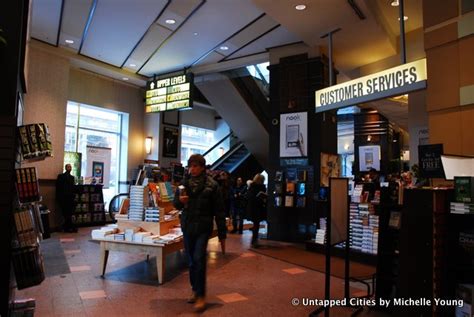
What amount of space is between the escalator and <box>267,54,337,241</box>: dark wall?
2.54 metres

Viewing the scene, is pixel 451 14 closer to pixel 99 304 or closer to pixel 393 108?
pixel 99 304

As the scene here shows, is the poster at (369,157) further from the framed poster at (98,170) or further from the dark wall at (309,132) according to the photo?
the framed poster at (98,170)

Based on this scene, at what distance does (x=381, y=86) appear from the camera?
13.0ft

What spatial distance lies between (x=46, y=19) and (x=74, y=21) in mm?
519

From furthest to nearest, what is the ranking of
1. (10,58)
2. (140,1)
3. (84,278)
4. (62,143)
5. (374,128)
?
(374,128) → (62,143) → (140,1) → (84,278) → (10,58)

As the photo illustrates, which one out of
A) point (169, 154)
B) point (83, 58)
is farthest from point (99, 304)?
point (169, 154)

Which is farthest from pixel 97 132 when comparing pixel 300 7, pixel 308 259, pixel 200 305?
pixel 200 305

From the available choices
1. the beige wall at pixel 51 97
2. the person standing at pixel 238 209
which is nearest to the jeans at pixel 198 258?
the person standing at pixel 238 209

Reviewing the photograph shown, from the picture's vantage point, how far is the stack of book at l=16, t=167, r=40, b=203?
2.29 meters

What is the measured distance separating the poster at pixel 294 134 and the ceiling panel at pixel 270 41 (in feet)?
5.27

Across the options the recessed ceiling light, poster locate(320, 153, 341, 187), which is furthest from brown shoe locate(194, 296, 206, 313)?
the recessed ceiling light

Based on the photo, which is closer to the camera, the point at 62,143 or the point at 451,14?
the point at 451,14

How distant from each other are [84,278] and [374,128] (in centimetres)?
952

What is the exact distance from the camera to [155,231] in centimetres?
475
